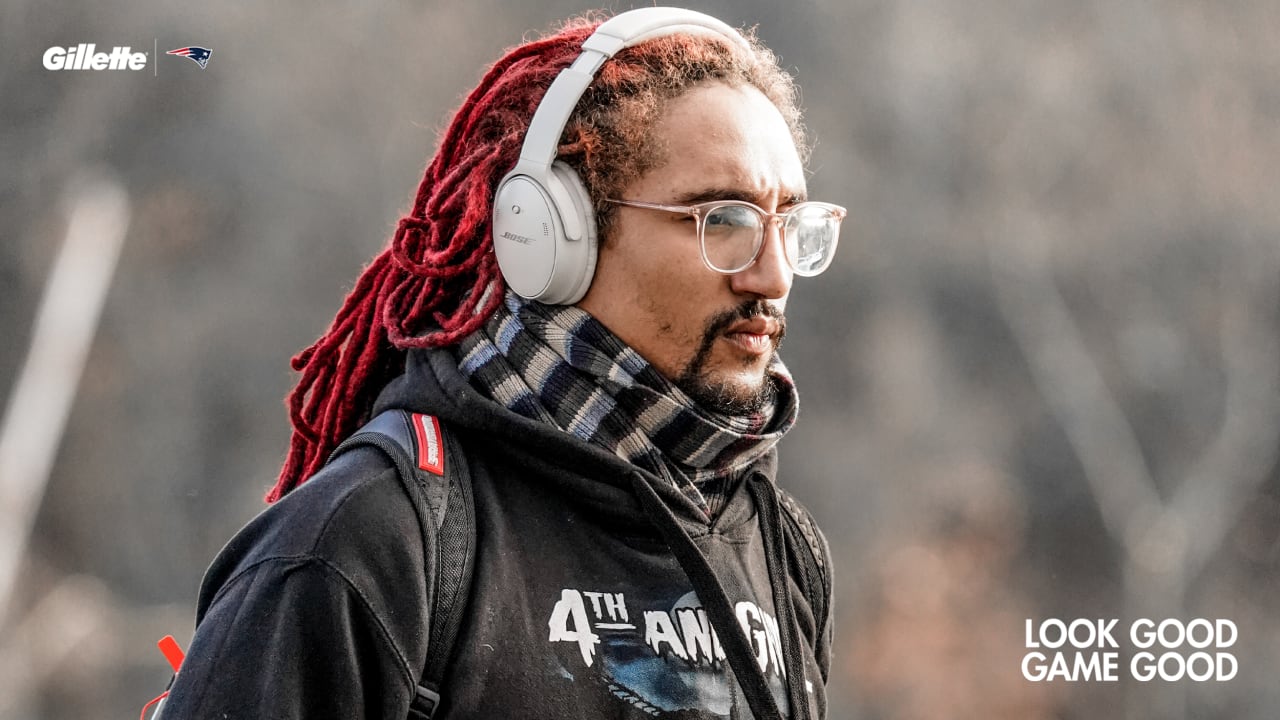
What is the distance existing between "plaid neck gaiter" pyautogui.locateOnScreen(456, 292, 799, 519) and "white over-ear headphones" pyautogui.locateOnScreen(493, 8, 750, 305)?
0.05m

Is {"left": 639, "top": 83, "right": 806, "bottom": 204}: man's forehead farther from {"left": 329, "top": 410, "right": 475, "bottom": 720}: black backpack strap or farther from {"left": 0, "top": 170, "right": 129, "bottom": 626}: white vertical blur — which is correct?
{"left": 0, "top": 170, "right": 129, "bottom": 626}: white vertical blur

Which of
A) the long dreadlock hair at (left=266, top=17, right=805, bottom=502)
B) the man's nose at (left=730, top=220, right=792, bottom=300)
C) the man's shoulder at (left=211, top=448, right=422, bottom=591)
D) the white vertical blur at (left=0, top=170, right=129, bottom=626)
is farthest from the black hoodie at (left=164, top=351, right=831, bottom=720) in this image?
the white vertical blur at (left=0, top=170, right=129, bottom=626)

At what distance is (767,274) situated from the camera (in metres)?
1.63

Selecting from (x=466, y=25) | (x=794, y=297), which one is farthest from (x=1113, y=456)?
(x=466, y=25)

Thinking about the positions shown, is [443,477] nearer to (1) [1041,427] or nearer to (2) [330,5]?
(2) [330,5]

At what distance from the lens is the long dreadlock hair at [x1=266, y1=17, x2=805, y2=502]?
5.40 feet

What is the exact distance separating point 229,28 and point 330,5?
1.15ft

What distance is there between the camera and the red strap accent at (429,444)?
4.70ft

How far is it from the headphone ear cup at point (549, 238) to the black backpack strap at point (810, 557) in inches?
19.1

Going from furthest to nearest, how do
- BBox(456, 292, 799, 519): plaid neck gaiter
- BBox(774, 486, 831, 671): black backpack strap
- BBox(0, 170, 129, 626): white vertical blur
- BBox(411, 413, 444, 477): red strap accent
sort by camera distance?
BBox(0, 170, 129, 626): white vertical blur
BBox(774, 486, 831, 671): black backpack strap
BBox(456, 292, 799, 519): plaid neck gaiter
BBox(411, 413, 444, 477): red strap accent

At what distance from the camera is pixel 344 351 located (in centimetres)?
175

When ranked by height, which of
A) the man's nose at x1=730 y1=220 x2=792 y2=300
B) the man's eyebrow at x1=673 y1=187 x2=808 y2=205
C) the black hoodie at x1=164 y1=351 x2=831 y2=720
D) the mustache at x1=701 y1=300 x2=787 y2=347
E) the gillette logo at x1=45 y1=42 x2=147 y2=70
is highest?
the gillette logo at x1=45 y1=42 x2=147 y2=70

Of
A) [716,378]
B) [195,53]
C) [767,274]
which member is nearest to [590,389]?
[716,378]

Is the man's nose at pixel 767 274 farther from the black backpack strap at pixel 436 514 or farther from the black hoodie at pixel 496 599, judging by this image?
the black backpack strap at pixel 436 514
